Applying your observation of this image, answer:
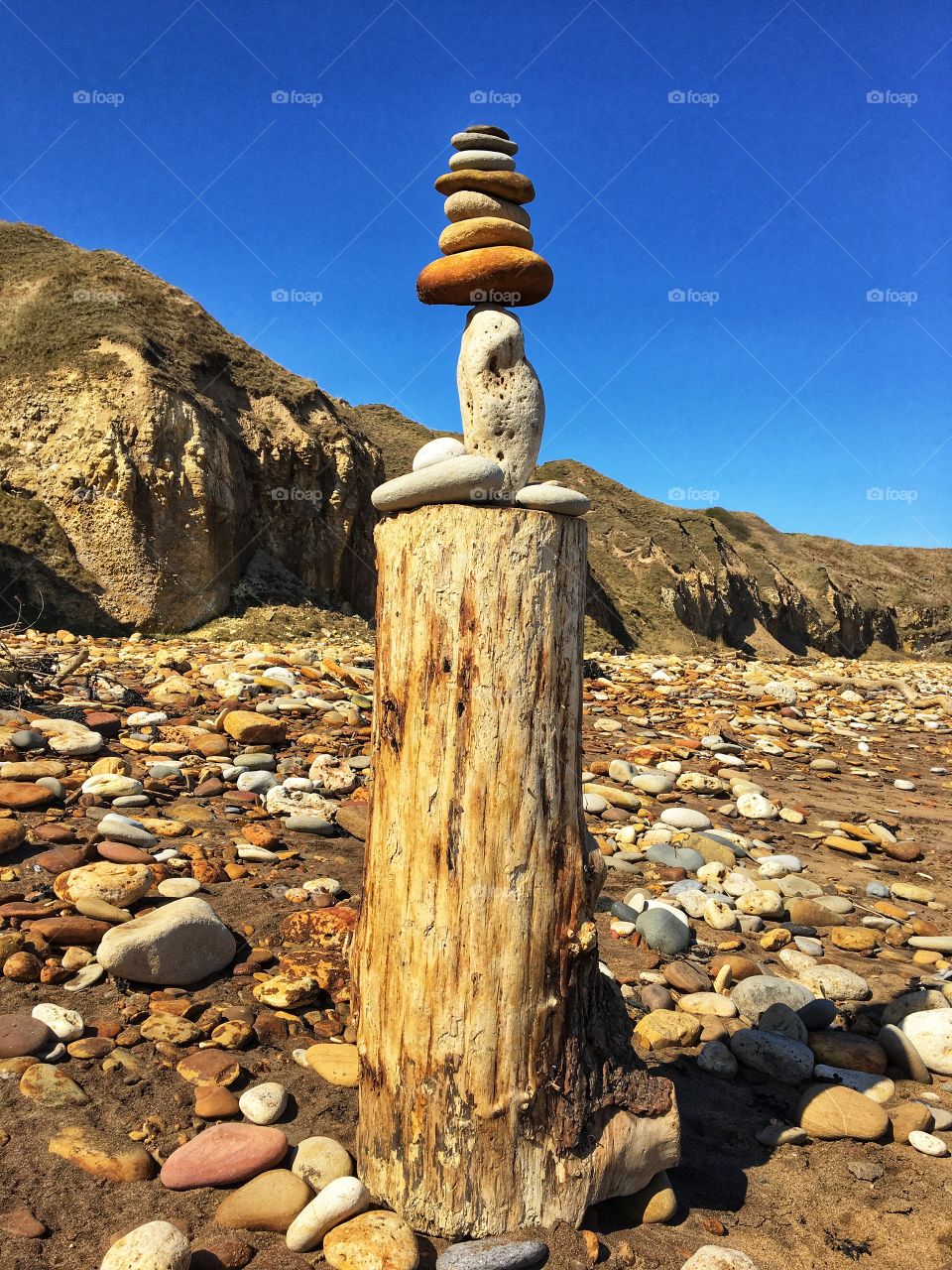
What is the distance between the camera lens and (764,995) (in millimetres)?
4117

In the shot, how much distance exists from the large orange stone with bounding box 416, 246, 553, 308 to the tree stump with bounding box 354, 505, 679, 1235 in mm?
979

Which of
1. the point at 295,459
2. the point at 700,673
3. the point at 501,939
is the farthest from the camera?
the point at 295,459

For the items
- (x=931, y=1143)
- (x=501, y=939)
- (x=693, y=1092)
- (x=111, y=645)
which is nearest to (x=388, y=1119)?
(x=501, y=939)

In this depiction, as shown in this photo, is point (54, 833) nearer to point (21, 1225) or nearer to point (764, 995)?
point (21, 1225)

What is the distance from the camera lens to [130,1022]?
10.8 ft

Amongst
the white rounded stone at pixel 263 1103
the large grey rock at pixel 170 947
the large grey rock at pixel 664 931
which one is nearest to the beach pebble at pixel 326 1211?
the white rounded stone at pixel 263 1103

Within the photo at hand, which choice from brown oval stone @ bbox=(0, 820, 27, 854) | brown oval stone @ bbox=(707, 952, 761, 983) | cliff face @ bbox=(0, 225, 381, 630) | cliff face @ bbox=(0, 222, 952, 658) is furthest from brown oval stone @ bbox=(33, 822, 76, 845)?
cliff face @ bbox=(0, 225, 381, 630)

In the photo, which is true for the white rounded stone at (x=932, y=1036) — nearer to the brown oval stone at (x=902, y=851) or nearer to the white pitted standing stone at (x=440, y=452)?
the brown oval stone at (x=902, y=851)

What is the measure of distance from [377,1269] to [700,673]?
13805 millimetres

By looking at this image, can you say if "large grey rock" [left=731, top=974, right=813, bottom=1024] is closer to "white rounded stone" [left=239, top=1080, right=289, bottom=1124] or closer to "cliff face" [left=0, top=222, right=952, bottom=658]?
"white rounded stone" [left=239, top=1080, right=289, bottom=1124]

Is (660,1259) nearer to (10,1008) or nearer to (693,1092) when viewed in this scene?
(693,1092)

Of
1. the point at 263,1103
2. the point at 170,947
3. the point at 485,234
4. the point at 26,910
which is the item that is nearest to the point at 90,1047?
the point at 170,947

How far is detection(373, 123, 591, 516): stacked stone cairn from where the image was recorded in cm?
291

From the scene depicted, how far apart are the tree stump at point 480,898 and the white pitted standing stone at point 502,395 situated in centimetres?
54
